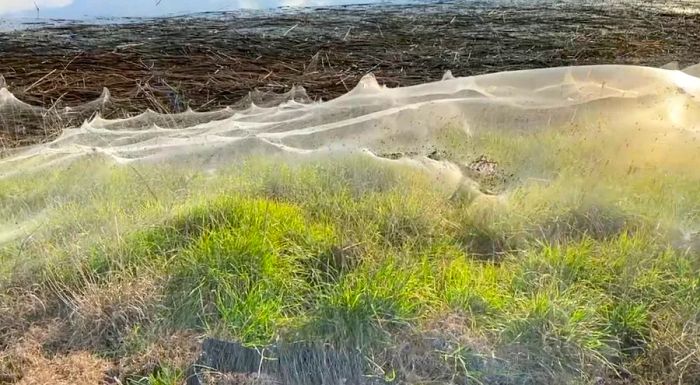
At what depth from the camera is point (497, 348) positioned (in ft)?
8.60

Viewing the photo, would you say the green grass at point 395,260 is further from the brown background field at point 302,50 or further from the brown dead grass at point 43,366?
the brown background field at point 302,50

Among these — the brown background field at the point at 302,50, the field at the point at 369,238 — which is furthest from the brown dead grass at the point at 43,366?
the brown background field at the point at 302,50

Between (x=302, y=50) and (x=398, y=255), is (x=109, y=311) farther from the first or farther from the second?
(x=302, y=50)

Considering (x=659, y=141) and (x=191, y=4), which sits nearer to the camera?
(x=659, y=141)

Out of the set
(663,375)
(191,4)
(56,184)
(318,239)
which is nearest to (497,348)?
(663,375)

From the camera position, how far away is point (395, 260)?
3059 mm

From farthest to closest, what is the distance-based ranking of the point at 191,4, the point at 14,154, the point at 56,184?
1. the point at 191,4
2. the point at 14,154
3. the point at 56,184

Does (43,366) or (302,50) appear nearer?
(43,366)

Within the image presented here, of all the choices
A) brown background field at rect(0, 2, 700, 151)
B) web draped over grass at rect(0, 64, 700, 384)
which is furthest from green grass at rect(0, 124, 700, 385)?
brown background field at rect(0, 2, 700, 151)

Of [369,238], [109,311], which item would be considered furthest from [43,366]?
[369,238]

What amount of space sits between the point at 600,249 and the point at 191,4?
7475mm

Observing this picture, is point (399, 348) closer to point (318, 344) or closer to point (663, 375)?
point (318, 344)

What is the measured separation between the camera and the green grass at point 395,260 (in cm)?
266

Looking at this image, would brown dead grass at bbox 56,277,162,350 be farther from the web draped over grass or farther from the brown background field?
the brown background field
